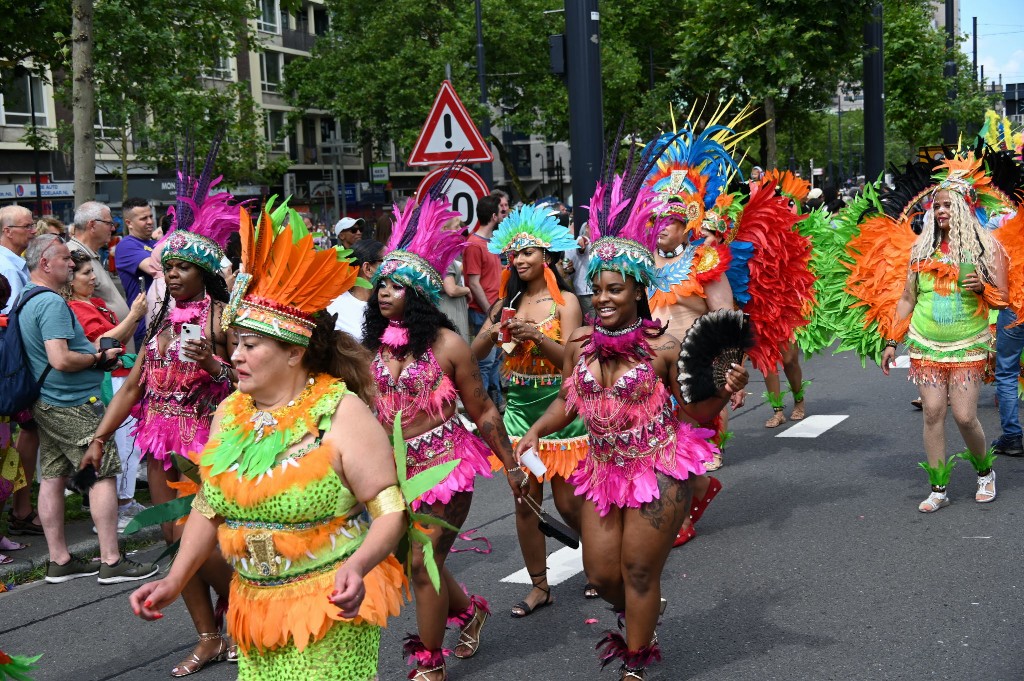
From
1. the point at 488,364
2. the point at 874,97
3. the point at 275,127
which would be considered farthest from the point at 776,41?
the point at 275,127

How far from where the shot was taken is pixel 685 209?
693 cm

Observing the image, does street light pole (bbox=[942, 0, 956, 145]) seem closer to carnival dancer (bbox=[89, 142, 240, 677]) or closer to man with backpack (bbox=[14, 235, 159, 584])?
man with backpack (bbox=[14, 235, 159, 584])

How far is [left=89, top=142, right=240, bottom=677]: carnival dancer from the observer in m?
5.32

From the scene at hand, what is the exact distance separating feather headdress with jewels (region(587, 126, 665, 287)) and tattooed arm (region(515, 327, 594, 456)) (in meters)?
0.35

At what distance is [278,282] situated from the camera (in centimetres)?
328

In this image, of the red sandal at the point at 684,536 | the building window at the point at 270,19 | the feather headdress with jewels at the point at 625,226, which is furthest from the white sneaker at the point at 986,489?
the building window at the point at 270,19

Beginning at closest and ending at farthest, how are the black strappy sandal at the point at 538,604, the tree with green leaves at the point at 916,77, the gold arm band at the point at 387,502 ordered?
the gold arm band at the point at 387,502
the black strappy sandal at the point at 538,604
the tree with green leaves at the point at 916,77

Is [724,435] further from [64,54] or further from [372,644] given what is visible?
[64,54]

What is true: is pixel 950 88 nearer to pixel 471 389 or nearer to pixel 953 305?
pixel 953 305

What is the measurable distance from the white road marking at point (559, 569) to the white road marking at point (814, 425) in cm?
370

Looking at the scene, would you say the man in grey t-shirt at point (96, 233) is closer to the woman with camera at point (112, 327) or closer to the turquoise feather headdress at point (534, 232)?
the woman with camera at point (112, 327)

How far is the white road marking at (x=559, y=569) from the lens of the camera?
6266mm

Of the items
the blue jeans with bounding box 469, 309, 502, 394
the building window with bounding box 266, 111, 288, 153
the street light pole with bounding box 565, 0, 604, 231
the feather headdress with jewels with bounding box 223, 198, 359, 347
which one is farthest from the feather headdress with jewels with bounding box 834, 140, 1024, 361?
the building window with bounding box 266, 111, 288, 153

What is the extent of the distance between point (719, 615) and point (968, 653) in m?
1.17
